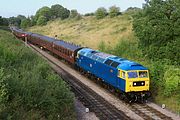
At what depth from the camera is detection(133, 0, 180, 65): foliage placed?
2962 cm

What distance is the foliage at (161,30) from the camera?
29.6m

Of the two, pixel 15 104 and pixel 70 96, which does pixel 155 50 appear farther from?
pixel 15 104

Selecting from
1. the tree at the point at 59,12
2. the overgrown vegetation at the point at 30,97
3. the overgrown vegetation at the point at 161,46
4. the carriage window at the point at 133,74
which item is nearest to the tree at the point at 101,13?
the tree at the point at 59,12

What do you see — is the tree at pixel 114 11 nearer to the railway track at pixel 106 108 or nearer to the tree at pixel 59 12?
the railway track at pixel 106 108

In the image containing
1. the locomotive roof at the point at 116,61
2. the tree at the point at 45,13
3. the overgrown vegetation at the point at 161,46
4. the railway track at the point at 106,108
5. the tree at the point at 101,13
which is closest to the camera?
the railway track at the point at 106,108

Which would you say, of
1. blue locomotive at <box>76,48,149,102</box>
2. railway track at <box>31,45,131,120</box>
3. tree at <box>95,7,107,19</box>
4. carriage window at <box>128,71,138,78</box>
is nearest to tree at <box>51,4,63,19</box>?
tree at <box>95,7,107,19</box>

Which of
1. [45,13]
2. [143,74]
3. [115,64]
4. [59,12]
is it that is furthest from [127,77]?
[45,13]

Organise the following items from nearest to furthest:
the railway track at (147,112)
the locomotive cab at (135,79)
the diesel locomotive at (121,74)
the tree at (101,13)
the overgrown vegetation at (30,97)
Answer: the overgrown vegetation at (30,97) → the railway track at (147,112) → the locomotive cab at (135,79) → the diesel locomotive at (121,74) → the tree at (101,13)

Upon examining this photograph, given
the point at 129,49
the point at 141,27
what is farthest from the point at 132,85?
the point at 129,49

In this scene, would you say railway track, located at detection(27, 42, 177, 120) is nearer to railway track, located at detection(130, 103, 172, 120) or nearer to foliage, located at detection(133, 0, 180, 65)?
railway track, located at detection(130, 103, 172, 120)

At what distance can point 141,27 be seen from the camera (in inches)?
1288

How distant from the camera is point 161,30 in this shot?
1189 inches

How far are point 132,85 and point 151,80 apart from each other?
12.9 feet

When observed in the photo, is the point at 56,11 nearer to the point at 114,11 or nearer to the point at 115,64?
the point at 114,11
